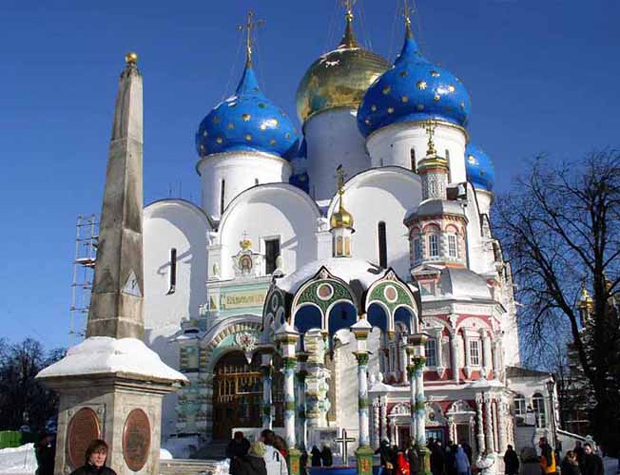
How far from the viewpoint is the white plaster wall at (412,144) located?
26.4 meters

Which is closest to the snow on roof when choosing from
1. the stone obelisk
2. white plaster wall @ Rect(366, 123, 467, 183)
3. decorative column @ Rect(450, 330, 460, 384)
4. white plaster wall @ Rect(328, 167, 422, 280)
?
decorative column @ Rect(450, 330, 460, 384)

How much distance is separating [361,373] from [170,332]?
473 inches

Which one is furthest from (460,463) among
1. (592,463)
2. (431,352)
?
(431,352)

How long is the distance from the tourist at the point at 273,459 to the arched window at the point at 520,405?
17.1 m

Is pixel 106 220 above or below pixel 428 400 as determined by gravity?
above

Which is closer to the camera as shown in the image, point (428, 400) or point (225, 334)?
point (428, 400)

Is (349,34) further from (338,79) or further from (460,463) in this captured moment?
(460,463)

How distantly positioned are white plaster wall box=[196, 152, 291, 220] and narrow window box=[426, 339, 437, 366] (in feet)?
32.4

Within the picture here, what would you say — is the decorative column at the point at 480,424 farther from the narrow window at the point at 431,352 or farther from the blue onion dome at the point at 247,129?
the blue onion dome at the point at 247,129

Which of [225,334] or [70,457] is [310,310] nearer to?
[225,334]

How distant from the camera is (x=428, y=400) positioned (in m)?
20.3

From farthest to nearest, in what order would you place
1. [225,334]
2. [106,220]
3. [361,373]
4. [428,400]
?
[225,334] → [428,400] → [361,373] → [106,220]

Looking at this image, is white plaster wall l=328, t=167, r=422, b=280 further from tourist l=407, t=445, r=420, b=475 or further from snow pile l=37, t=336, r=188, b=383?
snow pile l=37, t=336, r=188, b=383

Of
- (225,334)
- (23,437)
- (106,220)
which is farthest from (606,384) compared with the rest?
(23,437)
